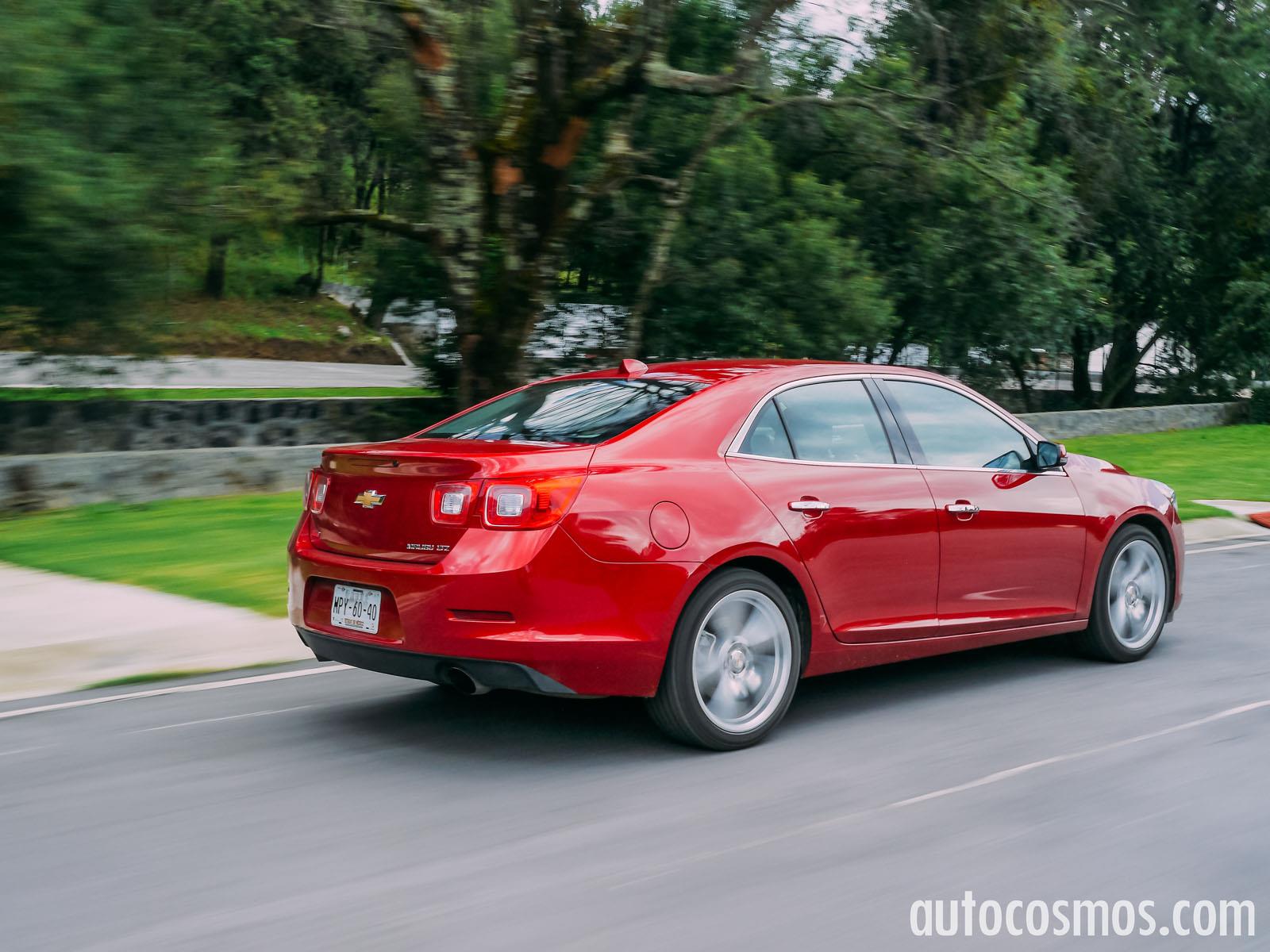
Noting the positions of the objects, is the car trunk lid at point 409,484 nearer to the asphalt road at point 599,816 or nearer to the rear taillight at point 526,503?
the rear taillight at point 526,503

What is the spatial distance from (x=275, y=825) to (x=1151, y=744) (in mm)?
3353

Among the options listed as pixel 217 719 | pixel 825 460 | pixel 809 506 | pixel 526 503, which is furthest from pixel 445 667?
pixel 825 460

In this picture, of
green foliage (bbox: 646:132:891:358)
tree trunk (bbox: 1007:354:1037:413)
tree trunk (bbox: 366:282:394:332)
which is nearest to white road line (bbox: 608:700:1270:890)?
green foliage (bbox: 646:132:891:358)

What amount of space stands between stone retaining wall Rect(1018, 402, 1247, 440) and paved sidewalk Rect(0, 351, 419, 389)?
11.6 metres

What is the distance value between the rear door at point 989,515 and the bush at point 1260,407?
27.5 m

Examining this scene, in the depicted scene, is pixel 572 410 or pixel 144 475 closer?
pixel 572 410

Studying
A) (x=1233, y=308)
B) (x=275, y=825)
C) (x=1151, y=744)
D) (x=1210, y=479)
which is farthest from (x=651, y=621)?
(x=1233, y=308)

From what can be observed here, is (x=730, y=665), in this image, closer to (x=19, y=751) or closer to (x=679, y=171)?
(x=19, y=751)

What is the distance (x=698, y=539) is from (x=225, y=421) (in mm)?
16000

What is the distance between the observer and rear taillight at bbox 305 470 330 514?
5.62 meters

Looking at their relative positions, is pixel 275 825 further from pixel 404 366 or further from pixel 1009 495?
pixel 404 366

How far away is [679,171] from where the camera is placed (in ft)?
60.1

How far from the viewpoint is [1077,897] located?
12.7ft

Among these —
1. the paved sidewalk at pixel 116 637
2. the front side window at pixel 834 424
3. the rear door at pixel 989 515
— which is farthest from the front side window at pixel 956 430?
the paved sidewalk at pixel 116 637
